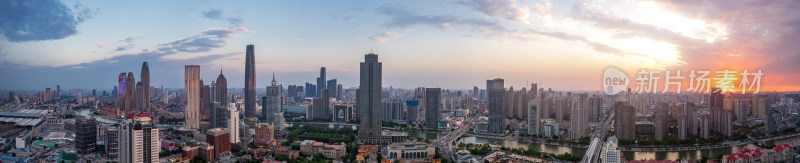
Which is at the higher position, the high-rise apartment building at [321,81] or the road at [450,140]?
the high-rise apartment building at [321,81]

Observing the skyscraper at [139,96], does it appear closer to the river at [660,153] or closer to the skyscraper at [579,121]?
the river at [660,153]

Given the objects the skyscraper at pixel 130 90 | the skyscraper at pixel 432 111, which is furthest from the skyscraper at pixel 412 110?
the skyscraper at pixel 130 90

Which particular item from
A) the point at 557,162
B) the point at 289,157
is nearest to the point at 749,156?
the point at 557,162

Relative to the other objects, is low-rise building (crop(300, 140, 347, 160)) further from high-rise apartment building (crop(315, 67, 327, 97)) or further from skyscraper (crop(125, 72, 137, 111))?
high-rise apartment building (crop(315, 67, 327, 97))

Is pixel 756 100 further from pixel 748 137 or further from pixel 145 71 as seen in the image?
pixel 145 71

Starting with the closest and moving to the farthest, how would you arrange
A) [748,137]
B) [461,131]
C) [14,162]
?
[14,162]
[748,137]
[461,131]
